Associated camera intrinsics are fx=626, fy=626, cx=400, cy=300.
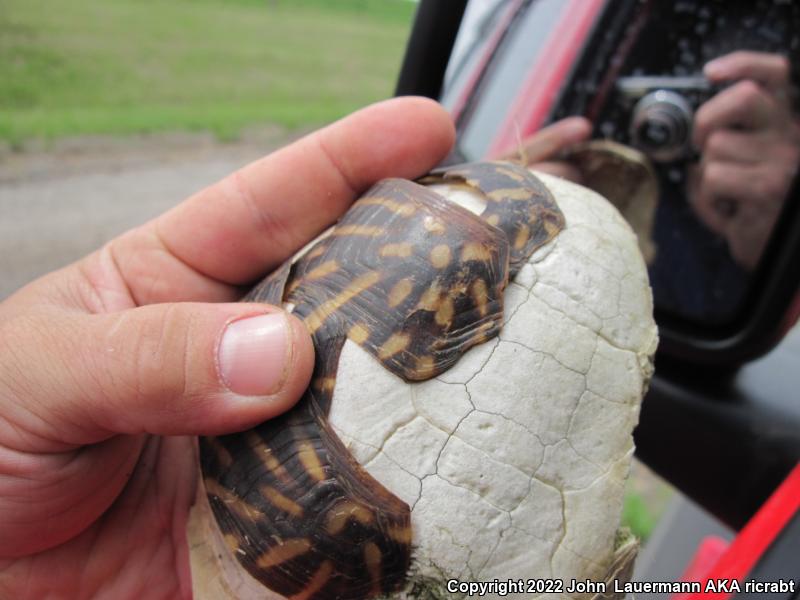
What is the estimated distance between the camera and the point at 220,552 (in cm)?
92

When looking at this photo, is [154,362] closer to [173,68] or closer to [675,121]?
[675,121]

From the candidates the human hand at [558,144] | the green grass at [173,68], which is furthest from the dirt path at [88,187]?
the human hand at [558,144]

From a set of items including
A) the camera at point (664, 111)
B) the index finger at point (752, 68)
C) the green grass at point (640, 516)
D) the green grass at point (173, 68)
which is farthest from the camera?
the green grass at point (173, 68)

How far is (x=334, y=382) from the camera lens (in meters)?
0.84

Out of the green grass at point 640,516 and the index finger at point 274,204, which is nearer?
the index finger at point 274,204

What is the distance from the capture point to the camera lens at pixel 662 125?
1532 millimetres

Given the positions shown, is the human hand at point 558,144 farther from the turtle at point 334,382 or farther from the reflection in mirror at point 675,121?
the turtle at point 334,382

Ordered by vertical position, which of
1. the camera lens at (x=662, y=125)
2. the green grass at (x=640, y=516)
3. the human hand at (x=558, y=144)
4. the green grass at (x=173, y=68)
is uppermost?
the camera lens at (x=662, y=125)

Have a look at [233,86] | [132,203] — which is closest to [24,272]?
[132,203]

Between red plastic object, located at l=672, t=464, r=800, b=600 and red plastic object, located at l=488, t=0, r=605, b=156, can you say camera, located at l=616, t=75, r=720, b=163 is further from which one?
red plastic object, located at l=672, t=464, r=800, b=600

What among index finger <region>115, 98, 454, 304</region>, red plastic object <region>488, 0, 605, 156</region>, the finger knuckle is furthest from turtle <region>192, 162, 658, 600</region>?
red plastic object <region>488, 0, 605, 156</region>

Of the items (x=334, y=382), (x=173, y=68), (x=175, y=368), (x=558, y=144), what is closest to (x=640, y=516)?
(x=558, y=144)

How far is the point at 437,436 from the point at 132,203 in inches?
182

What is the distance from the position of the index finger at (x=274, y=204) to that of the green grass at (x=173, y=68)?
4996 millimetres
